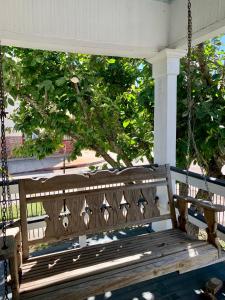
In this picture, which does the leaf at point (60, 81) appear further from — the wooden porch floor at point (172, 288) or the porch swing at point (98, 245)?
the wooden porch floor at point (172, 288)

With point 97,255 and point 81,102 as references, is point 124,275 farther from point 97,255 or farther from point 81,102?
point 81,102

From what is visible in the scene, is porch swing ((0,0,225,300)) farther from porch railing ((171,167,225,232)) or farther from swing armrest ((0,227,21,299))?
porch railing ((171,167,225,232))

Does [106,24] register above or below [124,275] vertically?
above

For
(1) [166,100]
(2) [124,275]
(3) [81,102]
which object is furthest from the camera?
(3) [81,102]

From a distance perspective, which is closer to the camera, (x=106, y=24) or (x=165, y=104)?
(x=106, y=24)

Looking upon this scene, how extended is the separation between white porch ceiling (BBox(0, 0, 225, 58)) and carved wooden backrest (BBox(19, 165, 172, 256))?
47.8 inches

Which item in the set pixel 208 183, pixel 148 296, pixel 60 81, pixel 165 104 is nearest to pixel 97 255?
pixel 148 296

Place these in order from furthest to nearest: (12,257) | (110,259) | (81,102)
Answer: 1. (81,102)
2. (110,259)
3. (12,257)

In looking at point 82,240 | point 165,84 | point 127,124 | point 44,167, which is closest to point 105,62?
point 127,124

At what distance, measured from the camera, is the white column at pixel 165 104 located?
9.11ft

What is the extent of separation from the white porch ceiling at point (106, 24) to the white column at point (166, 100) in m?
0.12

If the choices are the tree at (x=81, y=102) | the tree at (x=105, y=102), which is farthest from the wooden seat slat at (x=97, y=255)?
the tree at (x=81, y=102)

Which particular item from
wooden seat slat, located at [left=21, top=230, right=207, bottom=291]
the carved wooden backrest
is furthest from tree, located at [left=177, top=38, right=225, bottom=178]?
wooden seat slat, located at [left=21, top=230, right=207, bottom=291]

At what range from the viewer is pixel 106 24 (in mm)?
2463
